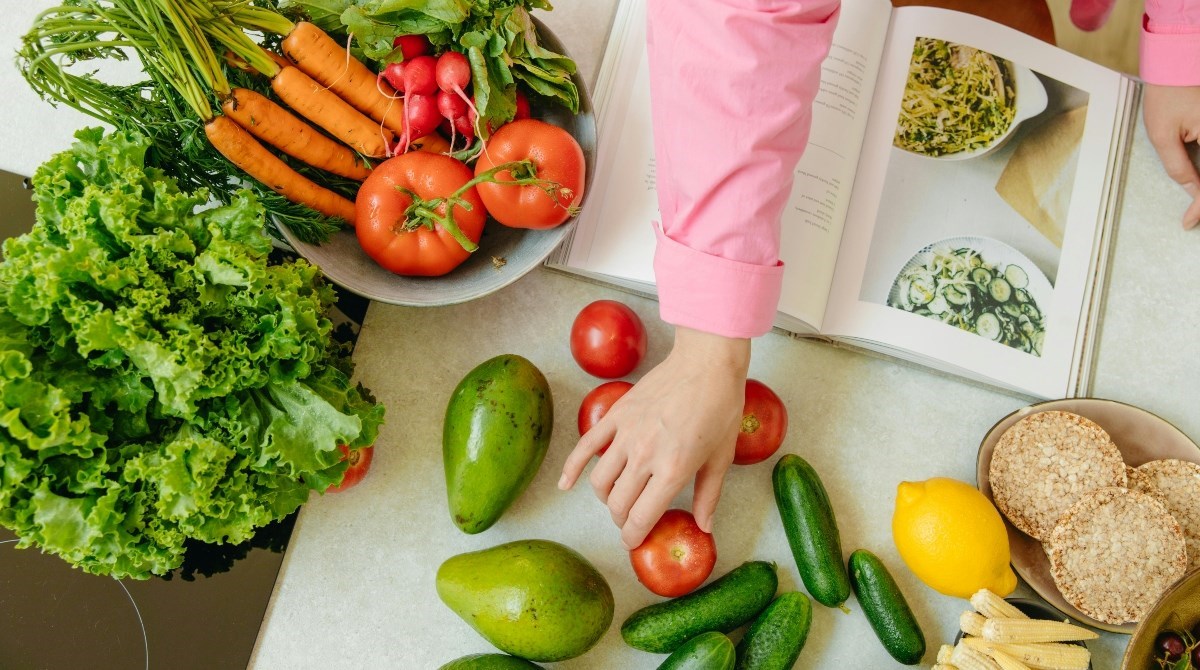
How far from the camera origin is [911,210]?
989mm

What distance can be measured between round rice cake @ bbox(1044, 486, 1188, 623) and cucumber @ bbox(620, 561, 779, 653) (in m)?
0.31

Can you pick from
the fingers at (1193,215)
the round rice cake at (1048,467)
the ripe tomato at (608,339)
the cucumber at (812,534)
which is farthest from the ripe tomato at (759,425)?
the fingers at (1193,215)

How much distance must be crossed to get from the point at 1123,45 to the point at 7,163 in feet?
5.76

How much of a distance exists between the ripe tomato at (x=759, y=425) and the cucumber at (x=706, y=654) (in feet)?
0.64

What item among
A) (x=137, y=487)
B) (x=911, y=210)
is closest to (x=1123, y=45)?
(x=911, y=210)

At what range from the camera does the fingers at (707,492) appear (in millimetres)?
834

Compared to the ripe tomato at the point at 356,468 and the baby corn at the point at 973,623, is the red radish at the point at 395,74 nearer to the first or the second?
the ripe tomato at the point at 356,468

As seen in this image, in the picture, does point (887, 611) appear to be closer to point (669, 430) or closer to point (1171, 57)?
point (669, 430)

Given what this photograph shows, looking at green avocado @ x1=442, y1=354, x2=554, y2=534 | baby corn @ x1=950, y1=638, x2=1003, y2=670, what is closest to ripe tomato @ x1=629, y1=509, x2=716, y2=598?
green avocado @ x1=442, y1=354, x2=554, y2=534

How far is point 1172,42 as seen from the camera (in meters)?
0.98

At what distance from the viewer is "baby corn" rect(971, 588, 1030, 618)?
0.82 m

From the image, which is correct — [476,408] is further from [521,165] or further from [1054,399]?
[1054,399]

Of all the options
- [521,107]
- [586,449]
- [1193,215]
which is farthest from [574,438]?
[1193,215]

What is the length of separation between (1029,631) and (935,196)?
20.0 inches
